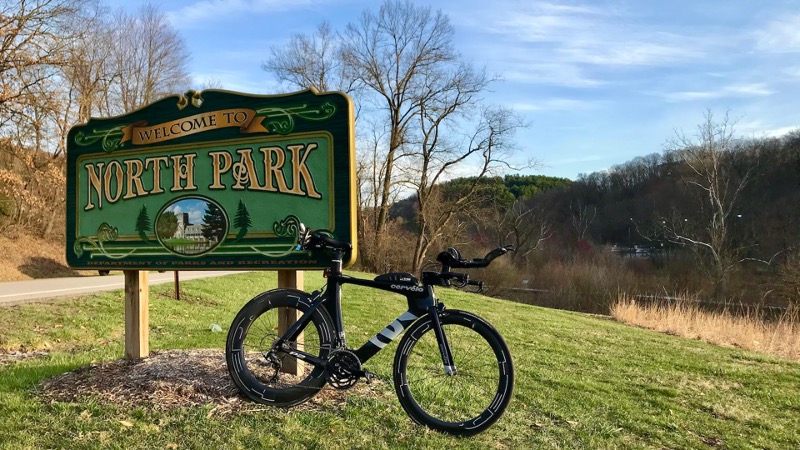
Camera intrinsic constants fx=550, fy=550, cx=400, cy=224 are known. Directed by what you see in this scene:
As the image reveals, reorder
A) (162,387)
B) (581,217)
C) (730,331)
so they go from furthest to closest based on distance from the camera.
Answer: (581,217) → (730,331) → (162,387)

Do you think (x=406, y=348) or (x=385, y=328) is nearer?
(x=406, y=348)

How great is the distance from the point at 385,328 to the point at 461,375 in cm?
61

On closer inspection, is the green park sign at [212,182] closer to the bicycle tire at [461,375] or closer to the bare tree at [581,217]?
the bicycle tire at [461,375]

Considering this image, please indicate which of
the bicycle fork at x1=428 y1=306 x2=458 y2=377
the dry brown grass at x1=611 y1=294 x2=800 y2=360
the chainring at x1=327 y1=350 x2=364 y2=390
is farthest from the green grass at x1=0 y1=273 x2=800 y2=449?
the dry brown grass at x1=611 y1=294 x2=800 y2=360

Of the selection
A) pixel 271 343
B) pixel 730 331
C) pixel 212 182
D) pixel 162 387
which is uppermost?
pixel 212 182

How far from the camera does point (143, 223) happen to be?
484cm

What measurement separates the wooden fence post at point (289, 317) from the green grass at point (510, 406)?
58cm

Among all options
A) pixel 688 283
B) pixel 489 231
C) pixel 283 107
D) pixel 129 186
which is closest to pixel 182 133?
pixel 129 186

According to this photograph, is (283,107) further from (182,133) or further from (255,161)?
(182,133)

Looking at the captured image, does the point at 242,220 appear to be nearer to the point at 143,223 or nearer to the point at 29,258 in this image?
the point at 143,223

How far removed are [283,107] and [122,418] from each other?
2508 millimetres

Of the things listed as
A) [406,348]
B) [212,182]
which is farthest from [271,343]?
[212,182]

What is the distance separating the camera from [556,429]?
3986 mm

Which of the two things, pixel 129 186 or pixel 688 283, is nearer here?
pixel 129 186
